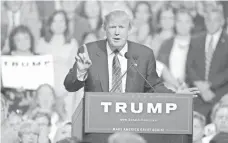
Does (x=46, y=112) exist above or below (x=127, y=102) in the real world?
below

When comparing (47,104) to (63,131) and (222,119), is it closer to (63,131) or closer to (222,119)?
(63,131)

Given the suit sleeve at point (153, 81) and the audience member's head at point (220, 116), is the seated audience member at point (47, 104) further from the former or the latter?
the suit sleeve at point (153, 81)

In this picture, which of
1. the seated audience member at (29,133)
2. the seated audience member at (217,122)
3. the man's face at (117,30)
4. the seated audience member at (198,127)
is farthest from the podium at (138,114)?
the seated audience member at (198,127)

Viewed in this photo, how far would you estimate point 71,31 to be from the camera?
7992mm

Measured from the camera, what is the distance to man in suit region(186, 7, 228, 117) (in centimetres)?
775

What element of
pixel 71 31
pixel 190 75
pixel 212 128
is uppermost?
pixel 71 31

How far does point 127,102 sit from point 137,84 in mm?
492

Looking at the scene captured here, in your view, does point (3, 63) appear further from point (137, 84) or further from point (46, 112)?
point (137, 84)

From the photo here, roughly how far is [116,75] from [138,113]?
55cm

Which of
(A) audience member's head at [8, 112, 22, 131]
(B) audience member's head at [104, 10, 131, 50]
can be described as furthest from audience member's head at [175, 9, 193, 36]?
(B) audience member's head at [104, 10, 131, 50]

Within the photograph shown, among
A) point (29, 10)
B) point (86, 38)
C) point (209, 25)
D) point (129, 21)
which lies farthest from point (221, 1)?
point (129, 21)

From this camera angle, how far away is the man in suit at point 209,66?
25.4 ft

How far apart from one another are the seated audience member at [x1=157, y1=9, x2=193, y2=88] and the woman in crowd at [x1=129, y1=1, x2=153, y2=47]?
228mm

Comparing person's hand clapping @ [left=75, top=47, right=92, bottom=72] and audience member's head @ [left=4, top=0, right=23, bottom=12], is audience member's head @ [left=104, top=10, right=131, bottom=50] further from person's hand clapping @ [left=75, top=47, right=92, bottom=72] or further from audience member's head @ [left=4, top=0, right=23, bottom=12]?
audience member's head @ [left=4, top=0, right=23, bottom=12]
